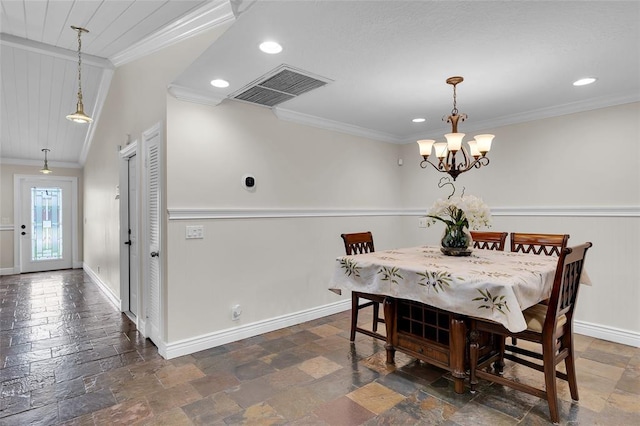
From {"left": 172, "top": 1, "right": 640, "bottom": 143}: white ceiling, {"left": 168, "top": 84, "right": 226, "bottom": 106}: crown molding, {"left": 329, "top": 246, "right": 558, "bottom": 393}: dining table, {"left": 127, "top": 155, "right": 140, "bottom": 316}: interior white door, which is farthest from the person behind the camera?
{"left": 127, "top": 155, "right": 140, "bottom": 316}: interior white door

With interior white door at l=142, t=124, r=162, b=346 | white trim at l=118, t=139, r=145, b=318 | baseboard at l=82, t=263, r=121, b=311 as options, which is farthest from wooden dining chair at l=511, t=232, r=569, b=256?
baseboard at l=82, t=263, r=121, b=311

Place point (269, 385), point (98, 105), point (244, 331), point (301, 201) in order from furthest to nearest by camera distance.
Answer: point (98, 105), point (301, 201), point (244, 331), point (269, 385)

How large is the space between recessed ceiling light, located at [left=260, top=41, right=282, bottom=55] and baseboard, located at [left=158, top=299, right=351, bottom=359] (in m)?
2.43

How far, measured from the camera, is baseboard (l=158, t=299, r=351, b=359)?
2.94 m

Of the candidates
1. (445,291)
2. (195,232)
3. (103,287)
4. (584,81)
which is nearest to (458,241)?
(445,291)

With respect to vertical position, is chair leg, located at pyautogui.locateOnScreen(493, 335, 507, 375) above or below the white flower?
below

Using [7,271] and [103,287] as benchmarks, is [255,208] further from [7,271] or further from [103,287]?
[7,271]

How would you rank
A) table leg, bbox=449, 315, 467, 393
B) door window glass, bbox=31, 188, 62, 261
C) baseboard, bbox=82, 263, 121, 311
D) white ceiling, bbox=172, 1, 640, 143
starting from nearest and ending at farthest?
white ceiling, bbox=172, 1, 640, 143
table leg, bbox=449, 315, 467, 393
baseboard, bbox=82, 263, 121, 311
door window glass, bbox=31, 188, 62, 261

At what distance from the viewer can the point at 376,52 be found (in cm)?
233

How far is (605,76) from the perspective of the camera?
2.75 meters

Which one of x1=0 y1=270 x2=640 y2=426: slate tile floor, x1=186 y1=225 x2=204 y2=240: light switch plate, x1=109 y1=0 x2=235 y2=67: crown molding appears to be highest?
x1=109 y1=0 x2=235 y2=67: crown molding

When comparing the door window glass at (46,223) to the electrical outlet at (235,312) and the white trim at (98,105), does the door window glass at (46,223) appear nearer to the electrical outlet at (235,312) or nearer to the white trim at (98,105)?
the white trim at (98,105)

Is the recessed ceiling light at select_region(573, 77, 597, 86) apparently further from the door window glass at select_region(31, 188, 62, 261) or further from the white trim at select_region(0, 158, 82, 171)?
the door window glass at select_region(31, 188, 62, 261)

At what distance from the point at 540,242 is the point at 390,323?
1508mm
